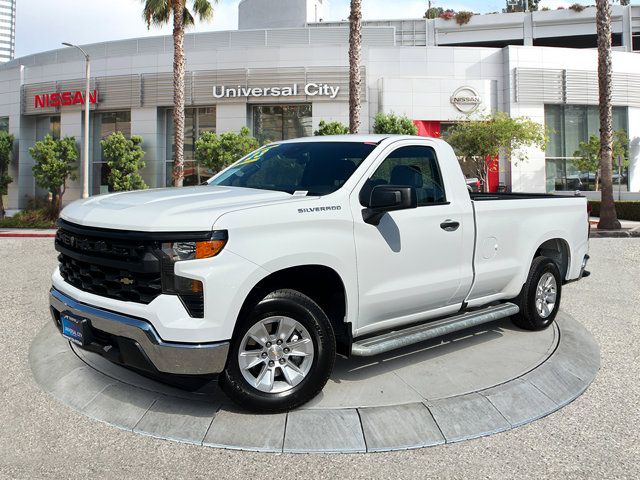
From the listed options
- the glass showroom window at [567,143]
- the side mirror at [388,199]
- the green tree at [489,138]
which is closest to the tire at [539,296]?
the side mirror at [388,199]

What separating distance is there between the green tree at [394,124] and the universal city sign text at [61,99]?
56.3 ft

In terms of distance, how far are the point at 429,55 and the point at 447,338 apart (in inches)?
1058

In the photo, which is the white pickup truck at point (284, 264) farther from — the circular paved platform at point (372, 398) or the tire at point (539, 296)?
the tire at point (539, 296)

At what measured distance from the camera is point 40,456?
3.07 metres

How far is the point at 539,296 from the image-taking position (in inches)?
216

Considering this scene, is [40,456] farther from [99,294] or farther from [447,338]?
[447,338]

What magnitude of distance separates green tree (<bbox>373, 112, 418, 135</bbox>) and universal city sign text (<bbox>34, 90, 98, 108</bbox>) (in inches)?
676

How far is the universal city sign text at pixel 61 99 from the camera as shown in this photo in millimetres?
30753

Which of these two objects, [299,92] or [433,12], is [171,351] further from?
[433,12]

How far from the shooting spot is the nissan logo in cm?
2866

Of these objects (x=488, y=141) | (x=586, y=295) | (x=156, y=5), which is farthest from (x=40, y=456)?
(x=488, y=141)

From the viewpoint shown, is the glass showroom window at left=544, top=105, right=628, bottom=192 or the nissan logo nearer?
the nissan logo

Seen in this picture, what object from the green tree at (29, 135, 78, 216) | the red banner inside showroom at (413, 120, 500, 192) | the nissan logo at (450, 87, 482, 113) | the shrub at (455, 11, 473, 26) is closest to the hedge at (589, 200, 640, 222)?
the red banner inside showroom at (413, 120, 500, 192)

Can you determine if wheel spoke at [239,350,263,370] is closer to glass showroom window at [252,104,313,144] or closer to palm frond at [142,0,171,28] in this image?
palm frond at [142,0,171,28]
